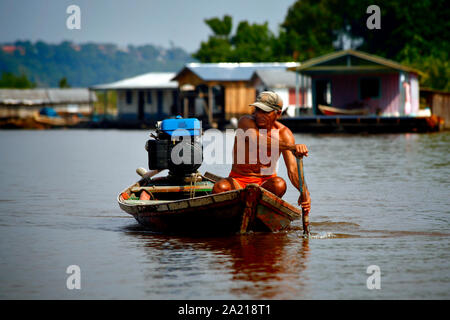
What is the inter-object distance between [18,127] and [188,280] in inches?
2698

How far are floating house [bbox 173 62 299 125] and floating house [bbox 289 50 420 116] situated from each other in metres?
9.98

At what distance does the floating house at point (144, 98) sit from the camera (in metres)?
67.6

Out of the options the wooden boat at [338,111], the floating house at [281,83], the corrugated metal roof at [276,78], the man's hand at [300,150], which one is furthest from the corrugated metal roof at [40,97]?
the man's hand at [300,150]

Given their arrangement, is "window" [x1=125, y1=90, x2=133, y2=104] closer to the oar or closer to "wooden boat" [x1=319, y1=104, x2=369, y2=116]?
"wooden boat" [x1=319, y1=104, x2=369, y2=116]

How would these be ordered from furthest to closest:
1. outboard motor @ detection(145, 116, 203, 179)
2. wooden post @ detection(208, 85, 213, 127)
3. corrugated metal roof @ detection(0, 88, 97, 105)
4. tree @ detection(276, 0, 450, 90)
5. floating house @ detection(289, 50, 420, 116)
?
corrugated metal roof @ detection(0, 88, 97, 105), tree @ detection(276, 0, 450, 90), wooden post @ detection(208, 85, 213, 127), floating house @ detection(289, 50, 420, 116), outboard motor @ detection(145, 116, 203, 179)

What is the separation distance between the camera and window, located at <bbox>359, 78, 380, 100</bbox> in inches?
1927

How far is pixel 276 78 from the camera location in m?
56.1

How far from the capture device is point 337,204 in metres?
16.3

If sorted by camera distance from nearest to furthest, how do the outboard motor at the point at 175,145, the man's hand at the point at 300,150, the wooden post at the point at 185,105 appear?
the man's hand at the point at 300,150 → the outboard motor at the point at 175,145 → the wooden post at the point at 185,105

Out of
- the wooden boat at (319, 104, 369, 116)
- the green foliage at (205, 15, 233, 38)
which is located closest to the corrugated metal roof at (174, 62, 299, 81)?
the wooden boat at (319, 104, 369, 116)

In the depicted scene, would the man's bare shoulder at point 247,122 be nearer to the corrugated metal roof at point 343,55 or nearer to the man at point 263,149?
the man at point 263,149

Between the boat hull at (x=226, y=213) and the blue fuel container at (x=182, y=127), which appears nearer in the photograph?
the boat hull at (x=226, y=213)

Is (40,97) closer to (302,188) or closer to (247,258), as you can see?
(302,188)

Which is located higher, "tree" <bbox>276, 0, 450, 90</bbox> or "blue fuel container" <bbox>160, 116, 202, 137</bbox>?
"tree" <bbox>276, 0, 450, 90</bbox>
